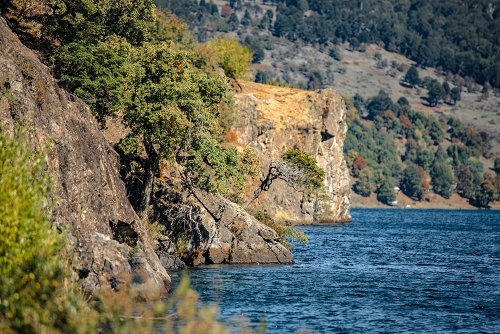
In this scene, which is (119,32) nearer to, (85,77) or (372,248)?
(85,77)

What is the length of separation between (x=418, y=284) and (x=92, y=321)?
38.2m

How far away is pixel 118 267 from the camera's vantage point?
3841 cm

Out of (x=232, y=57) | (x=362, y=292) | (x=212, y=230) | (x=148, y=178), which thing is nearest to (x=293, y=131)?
(x=232, y=57)

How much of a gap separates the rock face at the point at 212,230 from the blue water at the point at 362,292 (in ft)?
7.55

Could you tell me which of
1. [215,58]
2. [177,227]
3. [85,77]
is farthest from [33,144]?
[215,58]

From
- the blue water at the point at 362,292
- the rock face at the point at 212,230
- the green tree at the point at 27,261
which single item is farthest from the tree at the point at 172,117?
the green tree at the point at 27,261

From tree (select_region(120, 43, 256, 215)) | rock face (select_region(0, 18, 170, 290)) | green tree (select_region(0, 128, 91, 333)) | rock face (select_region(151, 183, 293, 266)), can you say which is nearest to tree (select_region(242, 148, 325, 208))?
rock face (select_region(151, 183, 293, 266))

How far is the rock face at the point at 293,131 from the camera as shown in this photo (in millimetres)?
117000

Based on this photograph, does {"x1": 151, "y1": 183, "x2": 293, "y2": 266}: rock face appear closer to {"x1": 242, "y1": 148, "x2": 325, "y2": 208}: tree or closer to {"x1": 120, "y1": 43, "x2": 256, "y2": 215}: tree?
{"x1": 120, "y1": 43, "x2": 256, "y2": 215}: tree

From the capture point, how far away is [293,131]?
131 meters

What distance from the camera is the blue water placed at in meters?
37.3

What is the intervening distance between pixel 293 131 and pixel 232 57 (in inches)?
691

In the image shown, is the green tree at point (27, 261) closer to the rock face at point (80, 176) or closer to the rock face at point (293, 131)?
the rock face at point (80, 176)

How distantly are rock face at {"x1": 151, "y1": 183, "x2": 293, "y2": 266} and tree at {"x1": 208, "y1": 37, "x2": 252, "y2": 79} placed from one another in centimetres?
5992
